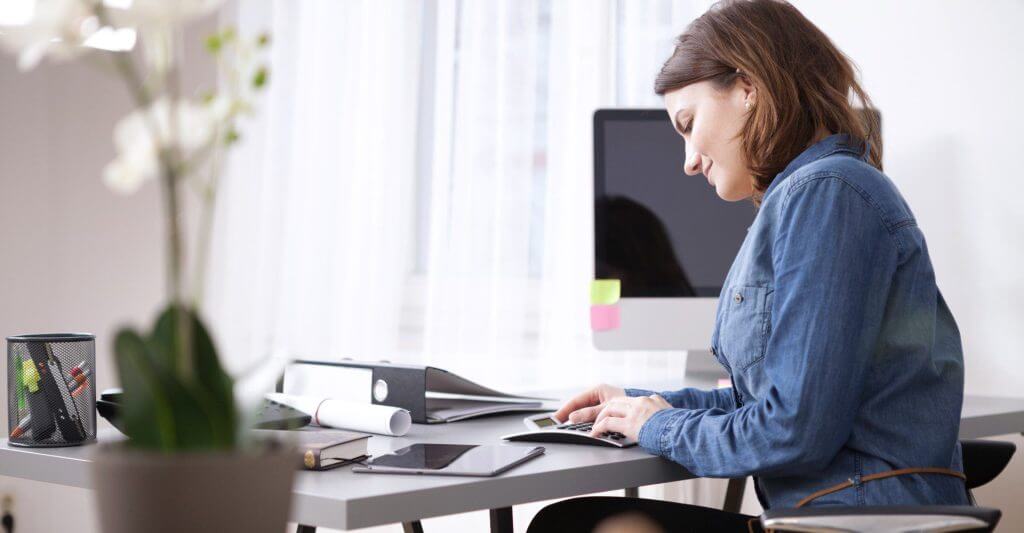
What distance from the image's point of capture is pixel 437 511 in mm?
989

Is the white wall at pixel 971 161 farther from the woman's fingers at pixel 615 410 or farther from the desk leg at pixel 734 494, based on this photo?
the woman's fingers at pixel 615 410

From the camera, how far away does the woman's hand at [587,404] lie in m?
1.38

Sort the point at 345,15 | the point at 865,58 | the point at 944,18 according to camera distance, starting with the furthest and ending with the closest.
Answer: the point at 345,15 < the point at 865,58 < the point at 944,18

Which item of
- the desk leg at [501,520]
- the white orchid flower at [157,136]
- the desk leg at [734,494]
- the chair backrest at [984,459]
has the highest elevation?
the white orchid flower at [157,136]

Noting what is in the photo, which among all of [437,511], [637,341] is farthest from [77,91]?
[437,511]

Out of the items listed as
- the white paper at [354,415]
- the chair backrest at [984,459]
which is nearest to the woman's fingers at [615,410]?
the white paper at [354,415]

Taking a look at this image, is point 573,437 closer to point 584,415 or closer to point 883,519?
point 584,415

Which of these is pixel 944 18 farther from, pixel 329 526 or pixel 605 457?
pixel 329 526

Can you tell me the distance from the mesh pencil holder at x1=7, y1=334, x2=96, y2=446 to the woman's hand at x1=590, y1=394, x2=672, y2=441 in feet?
2.04

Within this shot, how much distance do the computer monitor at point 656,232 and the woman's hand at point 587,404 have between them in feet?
1.76

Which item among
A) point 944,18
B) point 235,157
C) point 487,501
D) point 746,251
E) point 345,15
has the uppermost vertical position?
point 345,15

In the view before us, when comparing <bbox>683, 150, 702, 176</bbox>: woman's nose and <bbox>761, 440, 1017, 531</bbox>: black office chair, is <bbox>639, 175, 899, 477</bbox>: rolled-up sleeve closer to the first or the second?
<bbox>761, 440, 1017, 531</bbox>: black office chair

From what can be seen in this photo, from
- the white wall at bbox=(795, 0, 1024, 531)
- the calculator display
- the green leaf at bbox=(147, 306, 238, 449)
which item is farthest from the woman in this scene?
the white wall at bbox=(795, 0, 1024, 531)

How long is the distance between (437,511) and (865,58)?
1.74 m
